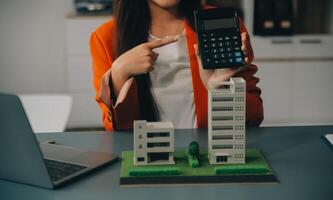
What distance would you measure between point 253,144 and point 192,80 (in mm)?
456

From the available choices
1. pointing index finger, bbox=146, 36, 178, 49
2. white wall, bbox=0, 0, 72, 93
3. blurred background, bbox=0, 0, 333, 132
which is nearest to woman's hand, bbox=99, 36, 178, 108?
pointing index finger, bbox=146, 36, 178, 49

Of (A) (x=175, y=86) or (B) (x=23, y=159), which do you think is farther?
(A) (x=175, y=86)

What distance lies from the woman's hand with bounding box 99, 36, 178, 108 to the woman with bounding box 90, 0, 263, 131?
0.22 feet

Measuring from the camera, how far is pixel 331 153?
146 centimetres

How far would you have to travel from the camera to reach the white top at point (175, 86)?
196 cm

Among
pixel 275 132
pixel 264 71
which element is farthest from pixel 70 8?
pixel 275 132

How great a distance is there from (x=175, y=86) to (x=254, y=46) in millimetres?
2064

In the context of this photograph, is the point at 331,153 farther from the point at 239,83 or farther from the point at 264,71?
the point at 264,71

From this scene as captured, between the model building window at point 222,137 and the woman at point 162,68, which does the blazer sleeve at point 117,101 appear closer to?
the woman at point 162,68

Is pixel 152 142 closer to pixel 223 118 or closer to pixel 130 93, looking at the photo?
pixel 223 118

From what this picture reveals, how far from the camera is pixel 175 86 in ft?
6.46

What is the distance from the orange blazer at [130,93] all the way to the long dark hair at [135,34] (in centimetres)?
4

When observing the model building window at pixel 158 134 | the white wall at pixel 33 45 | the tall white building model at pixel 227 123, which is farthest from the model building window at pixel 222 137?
the white wall at pixel 33 45

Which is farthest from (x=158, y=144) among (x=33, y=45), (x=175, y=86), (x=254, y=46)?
(x=33, y=45)
